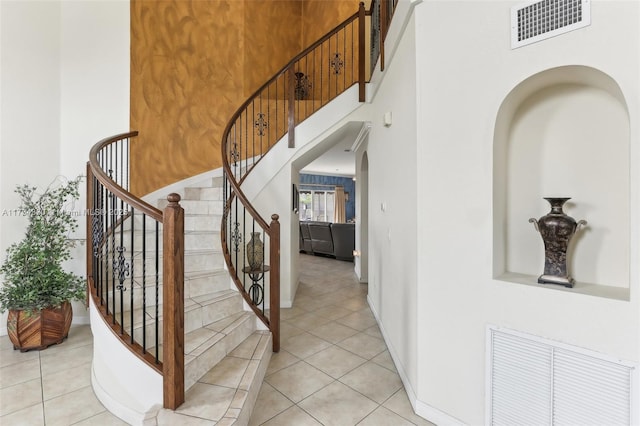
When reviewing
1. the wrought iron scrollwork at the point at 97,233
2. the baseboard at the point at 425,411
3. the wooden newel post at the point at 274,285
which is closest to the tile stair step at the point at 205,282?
Answer: the wooden newel post at the point at 274,285

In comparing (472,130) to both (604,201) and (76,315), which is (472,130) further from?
(76,315)

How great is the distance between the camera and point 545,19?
1427mm

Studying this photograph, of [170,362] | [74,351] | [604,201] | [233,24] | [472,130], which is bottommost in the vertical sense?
[74,351]

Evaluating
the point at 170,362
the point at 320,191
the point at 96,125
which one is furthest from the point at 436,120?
the point at 320,191

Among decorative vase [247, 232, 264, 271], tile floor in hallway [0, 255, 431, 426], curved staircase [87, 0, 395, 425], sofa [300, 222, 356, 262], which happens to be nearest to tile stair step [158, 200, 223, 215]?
curved staircase [87, 0, 395, 425]

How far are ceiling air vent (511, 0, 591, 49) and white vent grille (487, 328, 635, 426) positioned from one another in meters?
1.53

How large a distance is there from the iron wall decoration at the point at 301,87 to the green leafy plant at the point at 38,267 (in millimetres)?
3682

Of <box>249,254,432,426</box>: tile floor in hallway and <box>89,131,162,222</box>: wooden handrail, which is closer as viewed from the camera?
<box>89,131,162,222</box>: wooden handrail

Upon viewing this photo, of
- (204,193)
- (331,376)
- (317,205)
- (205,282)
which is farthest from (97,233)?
(317,205)

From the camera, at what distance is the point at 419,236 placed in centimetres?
189

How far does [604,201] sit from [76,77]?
5.18m

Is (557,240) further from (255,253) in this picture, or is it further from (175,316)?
(255,253)

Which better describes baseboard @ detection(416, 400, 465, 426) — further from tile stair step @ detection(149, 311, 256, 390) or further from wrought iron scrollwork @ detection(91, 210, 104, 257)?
wrought iron scrollwork @ detection(91, 210, 104, 257)

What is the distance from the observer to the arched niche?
4.65 feet
